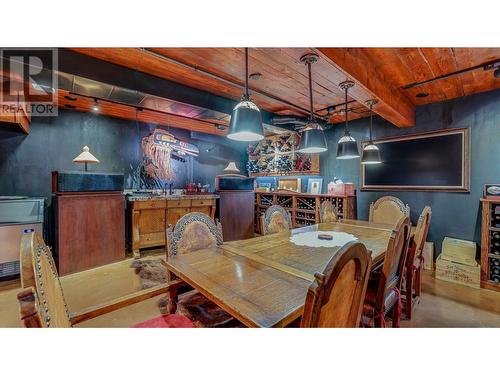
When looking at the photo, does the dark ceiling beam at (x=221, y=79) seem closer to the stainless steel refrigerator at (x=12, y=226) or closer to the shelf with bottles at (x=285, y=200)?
the shelf with bottles at (x=285, y=200)

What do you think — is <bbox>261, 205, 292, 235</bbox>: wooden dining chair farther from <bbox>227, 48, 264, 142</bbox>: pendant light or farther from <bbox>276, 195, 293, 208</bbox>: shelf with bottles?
<bbox>276, 195, 293, 208</bbox>: shelf with bottles

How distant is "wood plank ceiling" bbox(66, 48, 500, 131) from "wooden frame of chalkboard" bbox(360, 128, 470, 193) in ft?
1.85

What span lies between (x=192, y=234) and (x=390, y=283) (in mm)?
1599

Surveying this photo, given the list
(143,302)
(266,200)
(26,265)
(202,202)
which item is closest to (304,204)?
(266,200)

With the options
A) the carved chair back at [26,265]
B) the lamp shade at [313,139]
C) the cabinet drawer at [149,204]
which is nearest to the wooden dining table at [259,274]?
the carved chair back at [26,265]

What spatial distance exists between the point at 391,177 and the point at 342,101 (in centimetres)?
169

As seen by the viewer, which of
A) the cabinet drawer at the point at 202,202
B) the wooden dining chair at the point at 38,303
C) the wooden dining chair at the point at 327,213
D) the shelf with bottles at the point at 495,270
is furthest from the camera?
the cabinet drawer at the point at 202,202

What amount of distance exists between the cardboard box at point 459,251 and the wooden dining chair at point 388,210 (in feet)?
2.38

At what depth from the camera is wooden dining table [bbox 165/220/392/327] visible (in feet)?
3.43

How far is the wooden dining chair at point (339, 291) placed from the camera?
70 centimetres

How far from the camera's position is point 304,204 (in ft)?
16.6
